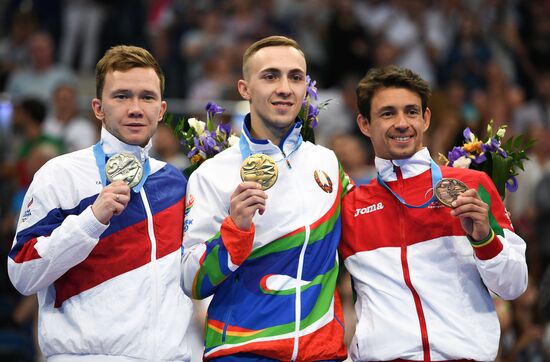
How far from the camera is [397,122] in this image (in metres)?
6.11

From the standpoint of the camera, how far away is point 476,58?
14422 mm

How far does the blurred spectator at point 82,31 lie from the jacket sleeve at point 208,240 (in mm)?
9377

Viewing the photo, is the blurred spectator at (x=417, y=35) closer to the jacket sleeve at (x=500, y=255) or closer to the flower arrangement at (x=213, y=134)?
the flower arrangement at (x=213, y=134)

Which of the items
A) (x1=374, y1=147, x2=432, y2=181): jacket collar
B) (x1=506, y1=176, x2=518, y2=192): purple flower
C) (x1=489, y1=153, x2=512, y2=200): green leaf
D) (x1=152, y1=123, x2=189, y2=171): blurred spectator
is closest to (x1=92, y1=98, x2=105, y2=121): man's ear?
(x1=374, y1=147, x2=432, y2=181): jacket collar

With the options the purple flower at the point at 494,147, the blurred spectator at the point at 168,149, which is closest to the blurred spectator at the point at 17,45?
the blurred spectator at the point at 168,149

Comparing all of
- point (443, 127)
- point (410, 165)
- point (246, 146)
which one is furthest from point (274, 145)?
point (443, 127)

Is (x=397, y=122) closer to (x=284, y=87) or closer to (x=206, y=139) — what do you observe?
(x=284, y=87)

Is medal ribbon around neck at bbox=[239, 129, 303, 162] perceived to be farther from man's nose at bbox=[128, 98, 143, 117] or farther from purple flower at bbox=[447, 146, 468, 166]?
purple flower at bbox=[447, 146, 468, 166]

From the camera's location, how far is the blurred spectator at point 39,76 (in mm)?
13320

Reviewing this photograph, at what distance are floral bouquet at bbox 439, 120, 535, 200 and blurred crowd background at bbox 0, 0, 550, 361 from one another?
4820 millimetres

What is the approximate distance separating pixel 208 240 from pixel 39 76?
8.30 m

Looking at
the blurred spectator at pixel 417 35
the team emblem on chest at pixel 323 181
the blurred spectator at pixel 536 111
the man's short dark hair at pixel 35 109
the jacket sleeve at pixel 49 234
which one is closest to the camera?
the jacket sleeve at pixel 49 234

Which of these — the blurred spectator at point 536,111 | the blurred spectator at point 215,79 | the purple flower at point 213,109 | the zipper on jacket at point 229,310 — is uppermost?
the blurred spectator at point 215,79

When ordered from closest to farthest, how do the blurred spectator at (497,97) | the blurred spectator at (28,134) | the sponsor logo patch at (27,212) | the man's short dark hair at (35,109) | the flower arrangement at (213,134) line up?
the sponsor logo patch at (27,212) → the flower arrangement at (213,134) → the blurred spectator at (28,134) → the man's short dark hair at (35,109) → the blurred spectator at (497,97)
